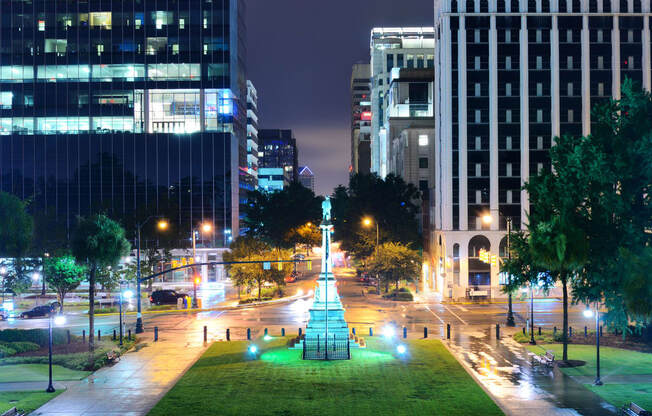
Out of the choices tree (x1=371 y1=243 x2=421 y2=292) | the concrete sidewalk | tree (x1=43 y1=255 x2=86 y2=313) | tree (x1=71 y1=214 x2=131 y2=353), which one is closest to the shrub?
tree (x1=71 y1=214 x2=131 y2=353)

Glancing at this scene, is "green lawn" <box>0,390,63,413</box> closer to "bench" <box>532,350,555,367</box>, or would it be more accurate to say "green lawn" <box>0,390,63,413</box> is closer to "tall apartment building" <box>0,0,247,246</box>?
"bench" <box>532,350,555,367</box>

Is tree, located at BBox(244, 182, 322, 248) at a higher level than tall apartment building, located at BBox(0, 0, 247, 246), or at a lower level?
lower

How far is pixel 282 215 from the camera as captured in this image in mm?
107625

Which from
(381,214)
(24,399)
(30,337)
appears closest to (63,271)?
(30,337)

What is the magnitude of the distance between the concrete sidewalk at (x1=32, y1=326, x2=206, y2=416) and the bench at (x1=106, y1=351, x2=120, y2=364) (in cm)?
38

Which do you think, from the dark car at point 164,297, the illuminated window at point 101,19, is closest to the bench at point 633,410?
the dark car at point 164,297

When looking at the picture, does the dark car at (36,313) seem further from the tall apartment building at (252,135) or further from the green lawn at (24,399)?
the tall apartment building at (252,135)

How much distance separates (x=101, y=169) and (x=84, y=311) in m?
34.4

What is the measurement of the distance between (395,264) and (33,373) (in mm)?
43453

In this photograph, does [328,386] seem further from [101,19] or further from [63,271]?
[101,19]

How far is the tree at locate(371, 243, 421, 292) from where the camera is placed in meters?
71.4

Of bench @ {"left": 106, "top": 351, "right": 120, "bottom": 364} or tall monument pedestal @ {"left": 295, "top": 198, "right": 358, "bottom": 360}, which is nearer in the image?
bench @ {"left": 106, "top": 351, "right": 120, "bottom": 364}

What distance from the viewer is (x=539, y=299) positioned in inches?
2697

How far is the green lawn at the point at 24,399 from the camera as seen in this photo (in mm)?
28094
